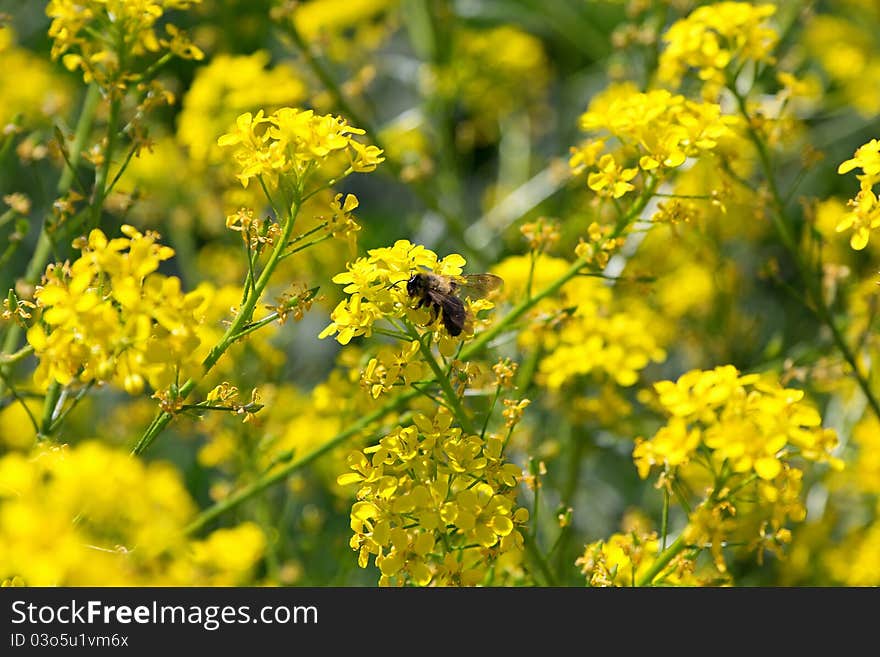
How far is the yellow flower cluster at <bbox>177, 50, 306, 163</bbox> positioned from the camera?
108 inches

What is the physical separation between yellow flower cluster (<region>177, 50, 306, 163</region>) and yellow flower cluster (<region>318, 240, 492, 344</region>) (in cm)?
118

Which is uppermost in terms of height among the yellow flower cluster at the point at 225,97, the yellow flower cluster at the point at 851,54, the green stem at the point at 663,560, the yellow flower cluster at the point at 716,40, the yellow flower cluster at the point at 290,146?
the yellow flower cluster at the point at 290,146

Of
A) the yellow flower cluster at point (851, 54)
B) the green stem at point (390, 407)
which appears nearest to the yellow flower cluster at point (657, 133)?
the green stem at point (390, 407)

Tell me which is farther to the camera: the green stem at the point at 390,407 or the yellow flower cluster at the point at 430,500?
the green stem at the point at 390,407

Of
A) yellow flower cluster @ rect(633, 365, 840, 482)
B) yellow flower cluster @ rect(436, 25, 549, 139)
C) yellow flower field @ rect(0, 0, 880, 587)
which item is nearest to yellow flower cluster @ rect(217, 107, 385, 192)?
yellow flower field @ rect(0, 0, 880, 587)

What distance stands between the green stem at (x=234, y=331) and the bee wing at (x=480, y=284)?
377 mm

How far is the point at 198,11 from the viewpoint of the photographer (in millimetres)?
3471

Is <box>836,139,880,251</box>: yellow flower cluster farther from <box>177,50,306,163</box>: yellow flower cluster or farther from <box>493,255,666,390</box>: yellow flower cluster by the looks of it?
<box>177,50,306,163</box>: yellow flower cluster

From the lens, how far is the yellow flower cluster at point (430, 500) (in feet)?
5.13

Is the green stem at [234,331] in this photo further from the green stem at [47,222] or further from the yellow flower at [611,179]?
the yellow flower at [611,179]

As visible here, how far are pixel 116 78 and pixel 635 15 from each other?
4.65 ft

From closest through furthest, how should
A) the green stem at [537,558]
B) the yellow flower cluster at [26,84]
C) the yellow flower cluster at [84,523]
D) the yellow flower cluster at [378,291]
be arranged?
the yellow flower cluster at [84,523] → the yellow flower cluster at [378,291] → the green stem at [537,558] → the yellow flower cluster at [26,84]

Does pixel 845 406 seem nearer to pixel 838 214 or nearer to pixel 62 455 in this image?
pixel 838 214
